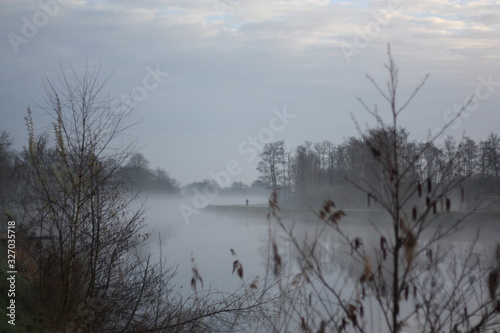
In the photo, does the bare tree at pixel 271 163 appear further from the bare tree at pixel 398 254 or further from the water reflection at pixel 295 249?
the bare tree at pixel 398 254

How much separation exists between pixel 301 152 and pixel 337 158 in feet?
16.9

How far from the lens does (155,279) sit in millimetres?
11141

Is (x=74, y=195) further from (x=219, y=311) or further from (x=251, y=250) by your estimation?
(x=251, y=250)

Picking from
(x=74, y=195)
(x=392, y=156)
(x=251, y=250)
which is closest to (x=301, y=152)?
(x=251, y=250)

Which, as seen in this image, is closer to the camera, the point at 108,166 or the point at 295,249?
A: the point at 108,166

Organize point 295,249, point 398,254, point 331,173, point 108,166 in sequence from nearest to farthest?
point 398,254 → point 108,166 → point 295,249 → point 331,173

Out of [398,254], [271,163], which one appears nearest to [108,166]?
[398,254]

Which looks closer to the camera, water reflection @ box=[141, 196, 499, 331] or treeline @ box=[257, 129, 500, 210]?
water reflection @ box=[141, 196, 499, 331]

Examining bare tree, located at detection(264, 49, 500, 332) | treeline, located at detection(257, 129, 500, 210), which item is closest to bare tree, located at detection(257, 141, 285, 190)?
treeline, located at detection(257, 129, 500, 210)

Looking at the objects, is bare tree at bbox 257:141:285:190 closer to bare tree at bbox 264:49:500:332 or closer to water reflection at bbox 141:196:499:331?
water reflection at bbox 141:196:499:331

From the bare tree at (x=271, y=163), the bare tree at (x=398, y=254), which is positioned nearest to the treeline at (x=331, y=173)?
the bare tree at (x=271, y=163)

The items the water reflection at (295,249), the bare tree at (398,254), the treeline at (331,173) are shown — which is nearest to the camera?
the bare tree at (398,254)

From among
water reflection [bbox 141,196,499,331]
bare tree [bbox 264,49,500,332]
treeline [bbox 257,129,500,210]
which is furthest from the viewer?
treeline [bbox 257,129,500,210]

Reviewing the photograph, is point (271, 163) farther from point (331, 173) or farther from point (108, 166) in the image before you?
point (108, 166)
